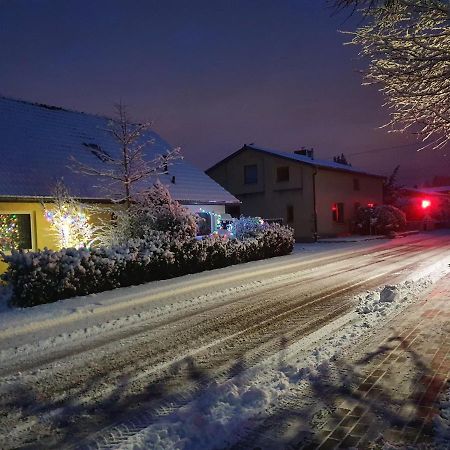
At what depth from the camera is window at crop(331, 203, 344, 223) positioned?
3528cm

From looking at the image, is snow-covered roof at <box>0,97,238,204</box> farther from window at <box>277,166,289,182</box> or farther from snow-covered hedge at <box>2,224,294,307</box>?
window at <box>277,166,289,182</box>

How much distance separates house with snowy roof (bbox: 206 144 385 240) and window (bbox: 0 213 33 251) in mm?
20351

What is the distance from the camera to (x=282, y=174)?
34781 millimetres

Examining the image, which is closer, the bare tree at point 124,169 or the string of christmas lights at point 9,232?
the string of christmas lights at point 9,232

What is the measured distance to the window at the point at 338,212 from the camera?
116 ft

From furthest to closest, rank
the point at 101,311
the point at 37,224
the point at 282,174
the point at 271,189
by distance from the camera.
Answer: the point at 271,189 < the point at 282,174 < the point at 37,224 < the point at 101,311

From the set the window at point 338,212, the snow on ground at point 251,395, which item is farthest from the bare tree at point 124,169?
the window at point 338,212

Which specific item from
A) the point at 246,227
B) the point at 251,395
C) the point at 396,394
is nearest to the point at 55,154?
the point at 246,227

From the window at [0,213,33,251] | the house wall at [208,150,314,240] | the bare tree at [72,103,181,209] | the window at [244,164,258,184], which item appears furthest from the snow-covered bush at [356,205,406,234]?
the window at [0,213,33,251]

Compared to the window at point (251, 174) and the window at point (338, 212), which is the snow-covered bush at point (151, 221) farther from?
the window at point (338, 212)

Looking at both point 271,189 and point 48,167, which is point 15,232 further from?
point 271,189

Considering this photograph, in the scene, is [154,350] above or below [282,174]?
below

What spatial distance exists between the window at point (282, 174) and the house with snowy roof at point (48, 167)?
33.9ft

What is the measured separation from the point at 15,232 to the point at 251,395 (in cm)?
1293
